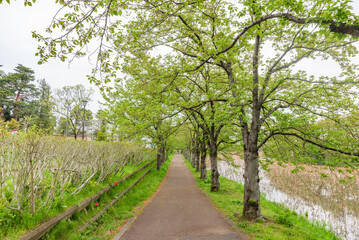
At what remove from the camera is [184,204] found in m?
8.46

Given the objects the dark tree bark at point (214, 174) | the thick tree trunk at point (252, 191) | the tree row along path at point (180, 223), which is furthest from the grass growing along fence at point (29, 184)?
the dark tree bark at point (214, 174)

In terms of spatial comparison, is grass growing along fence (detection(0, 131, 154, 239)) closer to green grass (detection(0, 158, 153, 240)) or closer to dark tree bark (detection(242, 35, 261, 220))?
green grass (detection(0, 158, 153, 240))

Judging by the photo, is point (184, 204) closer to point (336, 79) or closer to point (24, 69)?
point (336, 79)

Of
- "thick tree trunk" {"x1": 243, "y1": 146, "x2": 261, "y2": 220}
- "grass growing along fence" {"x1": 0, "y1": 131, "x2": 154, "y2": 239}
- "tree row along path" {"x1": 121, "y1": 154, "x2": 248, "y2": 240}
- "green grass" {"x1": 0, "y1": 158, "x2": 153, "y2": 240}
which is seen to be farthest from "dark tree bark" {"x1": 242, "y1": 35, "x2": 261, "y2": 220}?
"green grass" {"x1": 0, "y1": 158, "x2": 153, "y2": 240}

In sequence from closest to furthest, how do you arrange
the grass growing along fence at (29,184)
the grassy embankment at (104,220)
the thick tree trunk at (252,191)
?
the grass growing along fence at (29,184) → the grassy embankment at (104,220) → the thick tree trunk at (252,191)

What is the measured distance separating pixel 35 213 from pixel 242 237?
565 cm

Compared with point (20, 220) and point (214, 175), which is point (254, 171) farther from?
point (20, 220)

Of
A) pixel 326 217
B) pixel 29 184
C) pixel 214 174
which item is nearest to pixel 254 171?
pixel 214 174

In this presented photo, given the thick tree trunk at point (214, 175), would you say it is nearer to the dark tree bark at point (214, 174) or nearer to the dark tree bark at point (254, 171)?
the dark tree bark at point (214, 174)

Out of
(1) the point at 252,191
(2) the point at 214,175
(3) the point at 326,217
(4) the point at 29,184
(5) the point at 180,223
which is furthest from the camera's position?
(2) the point at 214,175

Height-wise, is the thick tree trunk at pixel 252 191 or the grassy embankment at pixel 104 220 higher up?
the thick tree trunk at pixel 252 191

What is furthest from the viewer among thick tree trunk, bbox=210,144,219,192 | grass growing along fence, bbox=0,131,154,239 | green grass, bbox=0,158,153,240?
thick tree trunk, bbox=210,144,219,192

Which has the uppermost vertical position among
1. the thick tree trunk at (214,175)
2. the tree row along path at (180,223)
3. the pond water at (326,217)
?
the thick tree trunk at (214,175)

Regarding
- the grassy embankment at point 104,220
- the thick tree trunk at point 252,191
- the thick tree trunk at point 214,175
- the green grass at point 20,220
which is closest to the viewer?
the green grass at point 20,220
